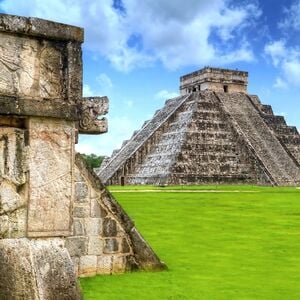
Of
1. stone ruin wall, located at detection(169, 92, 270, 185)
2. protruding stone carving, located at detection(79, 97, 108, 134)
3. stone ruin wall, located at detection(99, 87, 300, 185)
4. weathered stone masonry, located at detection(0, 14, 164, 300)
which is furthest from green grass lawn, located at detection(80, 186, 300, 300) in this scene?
stone ruin wall, located at detection(99, 87, 300, 185)

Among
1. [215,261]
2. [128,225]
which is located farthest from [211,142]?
[128,225]

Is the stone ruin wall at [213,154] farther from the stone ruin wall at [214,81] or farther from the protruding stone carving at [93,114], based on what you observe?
the protruding stone carving at [93,114]

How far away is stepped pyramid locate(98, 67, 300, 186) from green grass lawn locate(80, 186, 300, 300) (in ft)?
112

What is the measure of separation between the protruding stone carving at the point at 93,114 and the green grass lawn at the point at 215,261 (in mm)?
1946

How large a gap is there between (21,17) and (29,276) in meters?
1.98

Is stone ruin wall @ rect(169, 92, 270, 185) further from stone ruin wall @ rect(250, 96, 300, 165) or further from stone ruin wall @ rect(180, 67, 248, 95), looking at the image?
stone ruin wall @ rect(250, 96, 300, 165)

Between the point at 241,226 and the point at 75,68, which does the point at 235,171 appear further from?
the point at 75,68

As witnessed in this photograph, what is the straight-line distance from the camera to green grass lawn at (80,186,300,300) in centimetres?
723

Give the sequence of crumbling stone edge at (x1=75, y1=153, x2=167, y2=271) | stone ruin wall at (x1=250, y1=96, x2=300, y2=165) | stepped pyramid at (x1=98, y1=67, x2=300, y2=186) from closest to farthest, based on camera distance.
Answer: crumbling stone edge at (x1=75, y1=153, x2=167, y2=271)
stepped pyramid at (x1=98, y1=67, x2=300, y2=186)
stone ruin wall at (x1=250, y1=96, x2=300, y2=165)

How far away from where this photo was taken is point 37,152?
5266 mm

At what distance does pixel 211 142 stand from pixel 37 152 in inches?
1903

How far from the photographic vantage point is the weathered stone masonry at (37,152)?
5.08 meters

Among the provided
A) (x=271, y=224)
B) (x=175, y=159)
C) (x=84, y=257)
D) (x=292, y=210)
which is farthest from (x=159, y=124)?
(x=84, y=257)

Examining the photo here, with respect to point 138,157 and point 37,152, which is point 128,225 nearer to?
point 37,152
